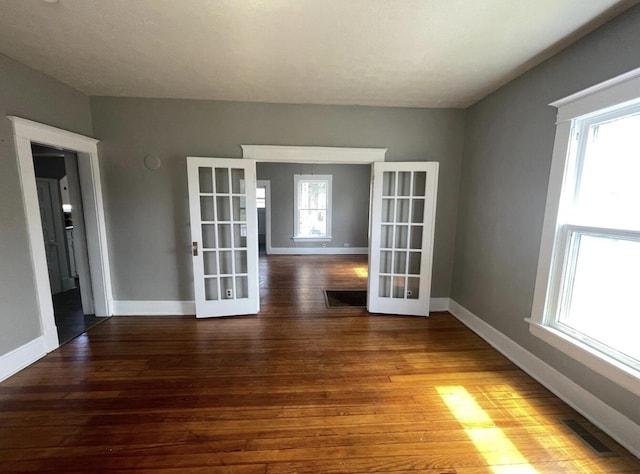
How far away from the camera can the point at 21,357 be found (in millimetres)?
2281

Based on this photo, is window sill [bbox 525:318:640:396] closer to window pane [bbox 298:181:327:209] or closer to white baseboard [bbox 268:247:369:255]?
white baseboard [bbox 268:247:369:255]

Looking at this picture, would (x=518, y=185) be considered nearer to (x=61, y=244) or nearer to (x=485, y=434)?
(x=485, y=434)

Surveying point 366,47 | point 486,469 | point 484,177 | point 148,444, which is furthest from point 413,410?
point 366,47

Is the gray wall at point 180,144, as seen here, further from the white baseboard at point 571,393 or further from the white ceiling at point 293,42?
the white baseboard at point 571,393

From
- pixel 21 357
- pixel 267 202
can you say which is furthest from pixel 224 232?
pixel 267 202

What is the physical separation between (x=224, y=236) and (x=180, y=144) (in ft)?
3.94

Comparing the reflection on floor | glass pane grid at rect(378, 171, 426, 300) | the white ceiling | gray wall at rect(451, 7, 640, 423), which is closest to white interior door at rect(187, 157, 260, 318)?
the white ceiling

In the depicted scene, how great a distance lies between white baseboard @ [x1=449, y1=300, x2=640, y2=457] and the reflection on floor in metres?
4.39

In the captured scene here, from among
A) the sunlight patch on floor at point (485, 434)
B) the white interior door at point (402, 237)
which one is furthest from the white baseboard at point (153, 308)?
the sunlight patch on floor at point (485, 434)

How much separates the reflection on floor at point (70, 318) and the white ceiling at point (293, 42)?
2620 mm

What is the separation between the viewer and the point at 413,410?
6.09ft

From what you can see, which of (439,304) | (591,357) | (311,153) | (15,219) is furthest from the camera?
(439,304)

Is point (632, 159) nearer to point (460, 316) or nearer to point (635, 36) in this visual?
point (635, 36)

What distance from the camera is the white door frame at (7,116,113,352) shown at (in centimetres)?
232
